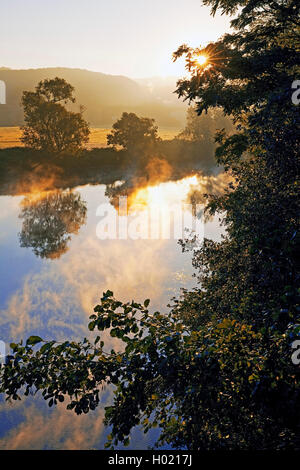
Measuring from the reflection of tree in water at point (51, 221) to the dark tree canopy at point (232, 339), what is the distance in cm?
2179

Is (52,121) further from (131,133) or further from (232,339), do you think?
(232,339)

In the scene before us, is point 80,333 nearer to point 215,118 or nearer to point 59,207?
point 59,207

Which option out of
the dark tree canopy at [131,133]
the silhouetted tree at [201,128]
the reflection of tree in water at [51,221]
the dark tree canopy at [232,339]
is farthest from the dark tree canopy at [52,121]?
the dark tree canopy at [232,339]

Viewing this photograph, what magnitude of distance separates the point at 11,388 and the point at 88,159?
223 feet

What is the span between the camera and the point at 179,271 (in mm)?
24922

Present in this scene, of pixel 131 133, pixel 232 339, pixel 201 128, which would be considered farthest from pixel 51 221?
pixel 201 128

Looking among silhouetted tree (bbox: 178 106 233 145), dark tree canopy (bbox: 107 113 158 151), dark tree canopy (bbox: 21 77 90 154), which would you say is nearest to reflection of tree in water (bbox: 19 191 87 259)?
dark tree canopy (bbox: 21 77 90 154)

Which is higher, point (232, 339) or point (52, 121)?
point (52, 121)

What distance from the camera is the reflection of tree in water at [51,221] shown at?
29859mm

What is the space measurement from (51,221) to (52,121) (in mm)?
35676

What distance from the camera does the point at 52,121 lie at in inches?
2516

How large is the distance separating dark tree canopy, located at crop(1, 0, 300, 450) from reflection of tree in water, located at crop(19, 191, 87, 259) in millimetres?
21793

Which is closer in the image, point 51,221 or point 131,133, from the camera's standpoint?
point 51,221

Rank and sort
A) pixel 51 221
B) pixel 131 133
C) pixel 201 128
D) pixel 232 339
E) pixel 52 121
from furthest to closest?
pixel 201 128
pixel 131 133
pixel 52 121
pixel 51 221
pixel 232 339
